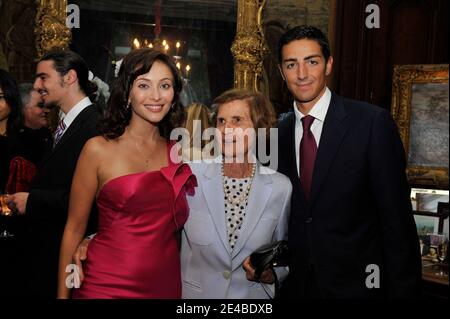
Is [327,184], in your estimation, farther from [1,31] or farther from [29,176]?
[1,31]

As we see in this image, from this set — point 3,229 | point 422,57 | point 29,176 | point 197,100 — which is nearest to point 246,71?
point 197,100

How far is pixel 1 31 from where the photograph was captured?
4129mm

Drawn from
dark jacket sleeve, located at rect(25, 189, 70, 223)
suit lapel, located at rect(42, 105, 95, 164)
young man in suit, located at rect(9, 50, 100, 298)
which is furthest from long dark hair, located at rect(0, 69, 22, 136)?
dark jacket sleeve, located at rect(25, 189, 70, 223)

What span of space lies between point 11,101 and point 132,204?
5.04ft

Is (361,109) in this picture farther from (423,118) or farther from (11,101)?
(11,101)

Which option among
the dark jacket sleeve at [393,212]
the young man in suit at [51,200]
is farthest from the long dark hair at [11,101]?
the dark jacket sleeve at [393,212]

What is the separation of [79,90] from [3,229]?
869 millimetres

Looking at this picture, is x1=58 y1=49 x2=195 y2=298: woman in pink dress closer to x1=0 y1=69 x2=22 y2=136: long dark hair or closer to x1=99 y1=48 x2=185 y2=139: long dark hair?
x1=99 y1=48 x2=185 y2=139: long dark hair

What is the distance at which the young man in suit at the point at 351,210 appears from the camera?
223 cm

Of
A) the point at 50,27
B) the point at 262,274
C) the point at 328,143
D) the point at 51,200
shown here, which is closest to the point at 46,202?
the point at 51,200

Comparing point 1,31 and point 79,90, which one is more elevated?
point 1,31

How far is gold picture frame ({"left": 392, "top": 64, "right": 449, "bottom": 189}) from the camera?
379 cm

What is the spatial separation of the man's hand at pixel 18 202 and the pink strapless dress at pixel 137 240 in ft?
1.76

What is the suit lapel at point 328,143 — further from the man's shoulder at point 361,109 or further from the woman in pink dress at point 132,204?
the woman in pink dress at point 132,204
